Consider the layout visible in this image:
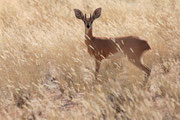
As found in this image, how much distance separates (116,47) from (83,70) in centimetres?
61

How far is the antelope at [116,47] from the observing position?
482 cm

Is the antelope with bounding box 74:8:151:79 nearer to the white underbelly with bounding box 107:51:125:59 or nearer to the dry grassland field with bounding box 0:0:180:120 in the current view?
the white underbelly with bounding box 107:51:125:59

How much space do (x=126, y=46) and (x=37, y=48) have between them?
155cm

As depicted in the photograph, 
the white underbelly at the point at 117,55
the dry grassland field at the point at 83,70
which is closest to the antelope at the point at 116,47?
the white underbelly at the point at 117,55

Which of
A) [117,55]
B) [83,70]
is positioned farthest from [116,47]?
[83,70]

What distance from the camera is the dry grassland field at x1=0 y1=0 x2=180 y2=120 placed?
375 cm

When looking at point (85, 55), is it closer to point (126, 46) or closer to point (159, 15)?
point (126, 46)

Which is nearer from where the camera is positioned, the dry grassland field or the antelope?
the dry grassland field

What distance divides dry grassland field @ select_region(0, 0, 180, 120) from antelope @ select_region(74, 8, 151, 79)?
102mm

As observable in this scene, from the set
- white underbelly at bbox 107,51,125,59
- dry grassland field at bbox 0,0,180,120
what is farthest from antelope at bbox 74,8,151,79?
dry grassland field at bbox 0,0,180,120

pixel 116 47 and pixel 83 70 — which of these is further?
pixel 116 47

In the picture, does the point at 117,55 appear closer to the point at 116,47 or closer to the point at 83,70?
the point at 116,47

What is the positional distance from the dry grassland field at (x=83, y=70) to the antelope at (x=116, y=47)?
0.10 metres

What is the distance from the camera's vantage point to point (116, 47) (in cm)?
511
